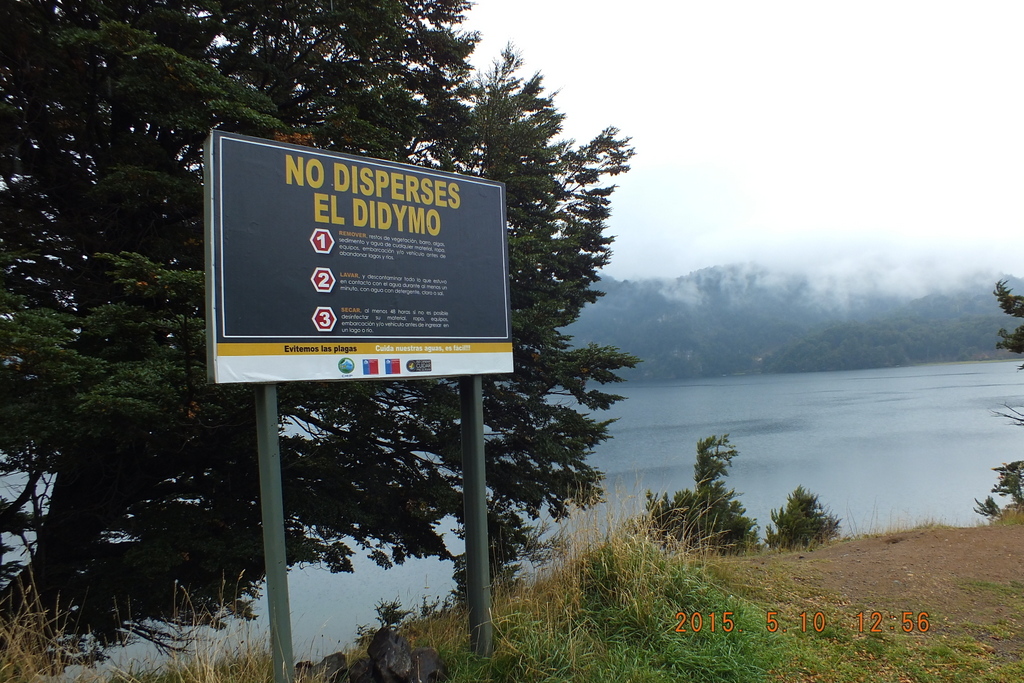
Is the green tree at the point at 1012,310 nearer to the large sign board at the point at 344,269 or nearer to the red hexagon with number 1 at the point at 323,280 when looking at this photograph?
the large sign board at the point at 344,269

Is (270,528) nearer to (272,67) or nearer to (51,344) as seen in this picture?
(51,344)

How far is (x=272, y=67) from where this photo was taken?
8141 millimetres

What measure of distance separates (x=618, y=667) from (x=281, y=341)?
113 inches

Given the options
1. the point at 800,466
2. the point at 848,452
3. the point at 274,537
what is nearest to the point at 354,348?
the point at 274,537

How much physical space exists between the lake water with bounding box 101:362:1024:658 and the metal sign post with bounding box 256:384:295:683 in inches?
68.6

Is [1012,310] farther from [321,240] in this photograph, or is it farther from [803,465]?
[803,465]

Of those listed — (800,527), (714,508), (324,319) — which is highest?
(324,319)

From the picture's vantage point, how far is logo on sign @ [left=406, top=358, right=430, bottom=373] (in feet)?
12.7

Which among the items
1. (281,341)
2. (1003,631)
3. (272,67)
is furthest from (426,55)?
(1003,631)

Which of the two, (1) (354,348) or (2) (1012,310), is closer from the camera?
(1) (354,348)

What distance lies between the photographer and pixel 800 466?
32.5 m

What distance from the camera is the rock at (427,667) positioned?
3.75 meters

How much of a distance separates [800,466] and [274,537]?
34018 mm

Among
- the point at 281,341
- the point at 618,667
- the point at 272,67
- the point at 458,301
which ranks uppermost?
the point at 272,67
